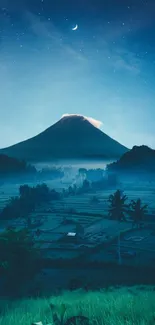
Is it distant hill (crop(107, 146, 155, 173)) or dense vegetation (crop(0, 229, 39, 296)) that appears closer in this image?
dense vegetation (crop(0, 229, 39, 296))

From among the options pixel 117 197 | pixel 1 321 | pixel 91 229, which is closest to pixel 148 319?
pixel 1 321

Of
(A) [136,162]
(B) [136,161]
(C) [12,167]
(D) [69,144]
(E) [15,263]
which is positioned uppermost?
(D) [69,144]

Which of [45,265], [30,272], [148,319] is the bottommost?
[45,265]

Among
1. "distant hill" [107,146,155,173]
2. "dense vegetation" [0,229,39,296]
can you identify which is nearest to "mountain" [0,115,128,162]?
"distant hill" [107,146,155,173]

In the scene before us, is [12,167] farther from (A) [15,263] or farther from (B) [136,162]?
(A) [15,263]

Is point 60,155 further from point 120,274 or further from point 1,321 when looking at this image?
point 1,321

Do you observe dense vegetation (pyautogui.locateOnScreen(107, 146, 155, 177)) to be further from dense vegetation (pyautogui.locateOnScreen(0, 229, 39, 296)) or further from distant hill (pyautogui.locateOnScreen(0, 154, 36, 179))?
dense vegetation (pyautogui.locateOnScreen(0, 229, 39, 296))

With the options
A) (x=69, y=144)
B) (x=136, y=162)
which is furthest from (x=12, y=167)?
(x=136, y=162)
